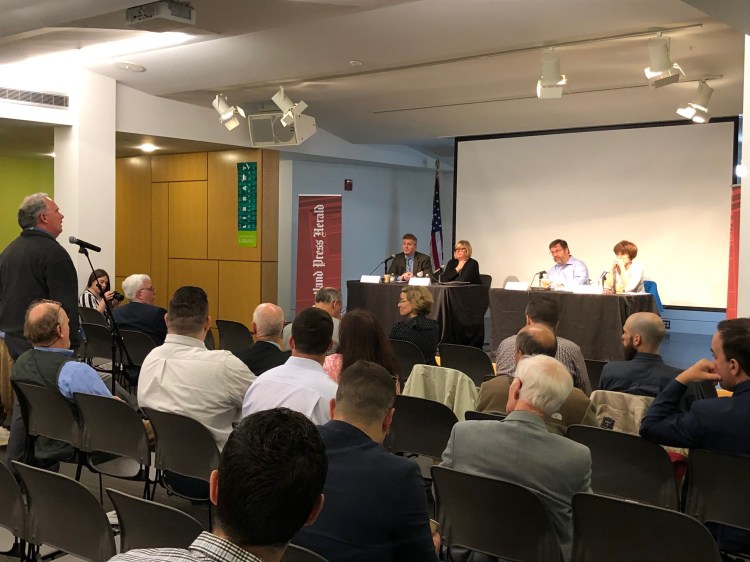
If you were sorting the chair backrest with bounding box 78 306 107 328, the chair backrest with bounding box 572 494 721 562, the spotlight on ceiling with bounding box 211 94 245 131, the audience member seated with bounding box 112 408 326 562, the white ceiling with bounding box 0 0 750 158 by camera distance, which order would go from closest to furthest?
the audience member seated with bounding box 112 408 326 562
the chair backrest with bounding box 572 494 721 562
the white ceiling with bounding box 0 0 750 158
the chair backrest with bounding box 78 306 107 328
the spotlight on ceiling with bounding box 211 94 245 131

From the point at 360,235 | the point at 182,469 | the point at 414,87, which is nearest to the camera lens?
the point at 182,469

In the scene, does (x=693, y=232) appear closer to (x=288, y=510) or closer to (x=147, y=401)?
(x=147, y=401)

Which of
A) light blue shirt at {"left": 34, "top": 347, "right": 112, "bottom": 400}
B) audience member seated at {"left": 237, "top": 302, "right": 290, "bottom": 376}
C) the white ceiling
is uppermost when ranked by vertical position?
the white ceiling

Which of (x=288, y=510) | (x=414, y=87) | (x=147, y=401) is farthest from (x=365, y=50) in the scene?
(x=288, y=510)

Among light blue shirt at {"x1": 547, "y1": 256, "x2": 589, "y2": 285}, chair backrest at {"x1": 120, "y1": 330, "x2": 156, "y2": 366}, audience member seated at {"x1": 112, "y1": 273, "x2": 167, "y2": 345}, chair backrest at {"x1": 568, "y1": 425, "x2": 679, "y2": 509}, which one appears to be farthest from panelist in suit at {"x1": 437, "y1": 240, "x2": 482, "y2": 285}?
chair backrest at {"x1": 568, "y1": 425, "x2": 679, "y2": 509}

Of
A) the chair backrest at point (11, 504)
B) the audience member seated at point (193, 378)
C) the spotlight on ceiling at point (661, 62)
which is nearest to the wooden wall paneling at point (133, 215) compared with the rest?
the spotlight on ceiling at point (661, 62)

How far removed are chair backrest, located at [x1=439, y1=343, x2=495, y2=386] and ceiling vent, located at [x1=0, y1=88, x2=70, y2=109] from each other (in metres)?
5.38

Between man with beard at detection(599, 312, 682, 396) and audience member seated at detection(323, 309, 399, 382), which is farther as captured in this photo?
audience member seated at detection(323, 309, 399, 382)

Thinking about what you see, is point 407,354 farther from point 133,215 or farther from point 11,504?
point 133,215

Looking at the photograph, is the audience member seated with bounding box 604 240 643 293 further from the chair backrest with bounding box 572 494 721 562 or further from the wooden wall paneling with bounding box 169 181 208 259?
the chair backrest with bounding box 572 494 721 562

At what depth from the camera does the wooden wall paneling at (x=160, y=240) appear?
39.6 feet

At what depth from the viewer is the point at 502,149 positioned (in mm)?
11594

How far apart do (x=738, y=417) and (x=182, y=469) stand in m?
2.20

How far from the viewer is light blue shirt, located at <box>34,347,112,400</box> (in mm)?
3717
